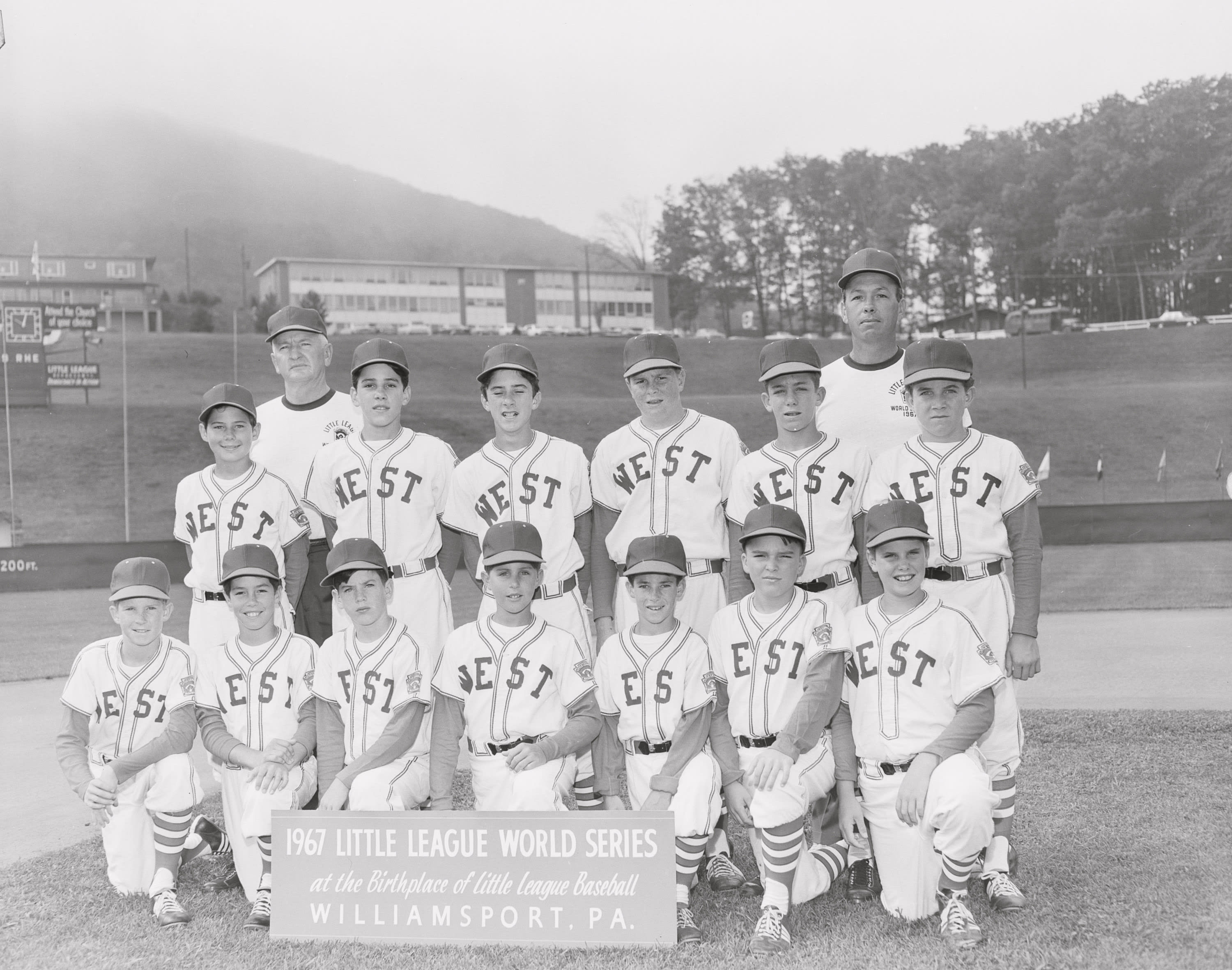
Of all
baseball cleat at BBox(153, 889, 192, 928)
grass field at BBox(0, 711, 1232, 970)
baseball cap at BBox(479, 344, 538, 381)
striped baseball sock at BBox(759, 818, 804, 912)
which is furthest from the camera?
baseball cap at BBox(479, 344, 538, 381)

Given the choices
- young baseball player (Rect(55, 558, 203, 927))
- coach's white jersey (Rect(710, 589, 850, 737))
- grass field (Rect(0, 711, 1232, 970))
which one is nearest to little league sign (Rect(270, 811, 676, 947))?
grass field (Rect(0, 711, 1232, 970))

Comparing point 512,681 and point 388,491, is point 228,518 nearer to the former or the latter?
point 388,491

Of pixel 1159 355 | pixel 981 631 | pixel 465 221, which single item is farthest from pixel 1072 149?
pixel 465 221

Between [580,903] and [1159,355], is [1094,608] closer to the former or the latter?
[580,903]

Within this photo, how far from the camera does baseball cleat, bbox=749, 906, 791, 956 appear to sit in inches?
127

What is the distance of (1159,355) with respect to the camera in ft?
141

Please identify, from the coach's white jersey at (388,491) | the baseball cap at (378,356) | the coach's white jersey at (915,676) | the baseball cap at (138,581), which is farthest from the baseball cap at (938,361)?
the baseball cap at (138,581)

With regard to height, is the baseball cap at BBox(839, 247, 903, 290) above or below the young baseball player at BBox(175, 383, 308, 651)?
above

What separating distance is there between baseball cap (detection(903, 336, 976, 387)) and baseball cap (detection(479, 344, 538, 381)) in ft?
4.83

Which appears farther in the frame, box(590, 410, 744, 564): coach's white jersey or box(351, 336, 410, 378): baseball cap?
box(351, 336, 410, 378): baseball cap

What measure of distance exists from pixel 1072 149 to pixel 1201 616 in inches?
1786

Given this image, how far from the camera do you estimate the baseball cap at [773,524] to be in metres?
3.64

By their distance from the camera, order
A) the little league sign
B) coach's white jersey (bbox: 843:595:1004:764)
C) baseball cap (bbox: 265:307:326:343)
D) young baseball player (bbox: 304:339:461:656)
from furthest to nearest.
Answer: baseball cap (bbox: 265:307:326:343) < young baseball player (bbox: 304:339:461:656) < coach's white jersey (bbox: 843:595:1004:764) < the little league sign

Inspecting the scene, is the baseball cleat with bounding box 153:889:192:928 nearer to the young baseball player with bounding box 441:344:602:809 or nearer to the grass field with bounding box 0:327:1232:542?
the young baseball player with bounding box 441:344:602:809
